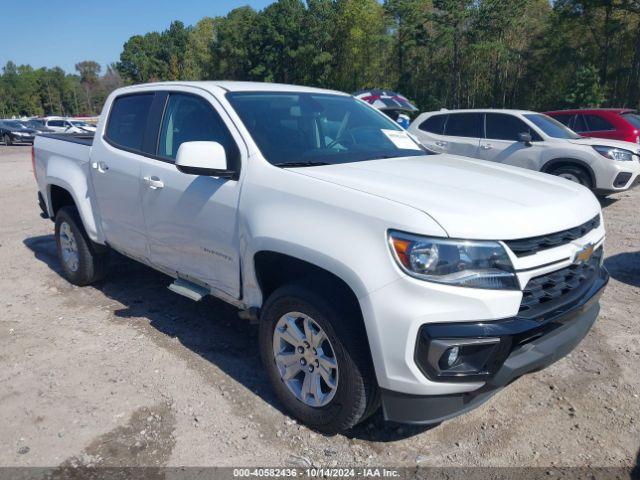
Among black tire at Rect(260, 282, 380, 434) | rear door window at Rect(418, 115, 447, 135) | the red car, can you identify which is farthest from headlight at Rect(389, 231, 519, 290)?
the red car

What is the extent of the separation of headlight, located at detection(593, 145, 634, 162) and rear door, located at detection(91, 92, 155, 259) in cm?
744

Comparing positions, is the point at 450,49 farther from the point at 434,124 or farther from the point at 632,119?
the point at 434,124

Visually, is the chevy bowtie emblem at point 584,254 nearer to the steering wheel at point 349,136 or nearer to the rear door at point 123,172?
the steering wheel at point 349,136

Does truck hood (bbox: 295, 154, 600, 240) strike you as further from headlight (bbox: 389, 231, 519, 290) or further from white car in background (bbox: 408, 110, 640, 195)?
white car in background (bbox: 408, 110, 640, 195)

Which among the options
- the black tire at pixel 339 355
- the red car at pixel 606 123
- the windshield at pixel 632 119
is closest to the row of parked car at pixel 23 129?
the red car at pixel 606 123

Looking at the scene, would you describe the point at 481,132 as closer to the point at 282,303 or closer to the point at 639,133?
the point at 639,133

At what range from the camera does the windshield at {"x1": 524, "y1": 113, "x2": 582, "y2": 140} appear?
9.20 metres

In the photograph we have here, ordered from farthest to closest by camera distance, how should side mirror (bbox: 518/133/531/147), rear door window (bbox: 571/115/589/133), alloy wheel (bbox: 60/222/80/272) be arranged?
1. rear door window (bbox: 571/115/589/133)
2. side mirror (bbox: 518/133/531/147)
3. alloy wheel (bbox: 60/222/80/272)

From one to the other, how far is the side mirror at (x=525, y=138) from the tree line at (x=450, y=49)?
62.5ft

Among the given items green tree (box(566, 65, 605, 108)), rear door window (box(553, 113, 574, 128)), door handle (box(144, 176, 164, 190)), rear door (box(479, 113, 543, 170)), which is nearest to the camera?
door handle (box(144, 176, 164, 190))


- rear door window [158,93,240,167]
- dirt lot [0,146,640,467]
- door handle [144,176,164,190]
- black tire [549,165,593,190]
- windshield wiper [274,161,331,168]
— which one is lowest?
dirt lot [0,146,640,467]

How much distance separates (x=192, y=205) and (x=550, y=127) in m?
8.00

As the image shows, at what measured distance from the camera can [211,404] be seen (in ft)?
10.4

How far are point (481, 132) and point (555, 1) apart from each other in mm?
22600
